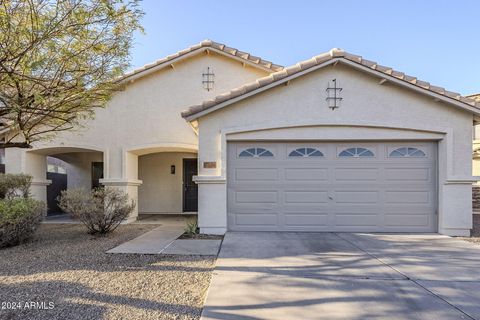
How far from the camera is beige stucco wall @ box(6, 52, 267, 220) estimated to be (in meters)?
10.4

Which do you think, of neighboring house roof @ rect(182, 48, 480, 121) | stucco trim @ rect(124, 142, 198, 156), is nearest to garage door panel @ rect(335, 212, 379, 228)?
neighboring house roof @ rect(182, 48, 480, 121)

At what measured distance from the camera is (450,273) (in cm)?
506

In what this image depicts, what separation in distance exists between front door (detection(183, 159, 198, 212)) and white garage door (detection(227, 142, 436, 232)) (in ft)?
18.0

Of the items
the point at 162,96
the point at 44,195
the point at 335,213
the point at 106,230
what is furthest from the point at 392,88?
the point at 44,195

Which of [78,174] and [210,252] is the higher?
[78,174]

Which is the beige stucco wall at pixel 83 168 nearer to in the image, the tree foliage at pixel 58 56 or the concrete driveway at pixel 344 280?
the tree foliage at pixel 58 56

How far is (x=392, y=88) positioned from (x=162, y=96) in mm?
7599

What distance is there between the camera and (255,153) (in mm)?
8484

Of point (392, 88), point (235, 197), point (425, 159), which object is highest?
point (392, 88)

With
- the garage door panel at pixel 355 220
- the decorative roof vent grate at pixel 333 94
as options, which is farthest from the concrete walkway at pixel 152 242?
the decorative roof vent grate at pixel 333 94

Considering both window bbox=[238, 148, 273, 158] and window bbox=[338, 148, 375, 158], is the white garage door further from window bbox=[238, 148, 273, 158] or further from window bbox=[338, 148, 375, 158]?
window bbox=[238, 148, 273, 158]

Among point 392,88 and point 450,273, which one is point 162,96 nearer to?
point 392,88

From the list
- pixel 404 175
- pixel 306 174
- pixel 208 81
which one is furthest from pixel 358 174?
pixel 208 81

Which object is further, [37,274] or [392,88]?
[392,88]
